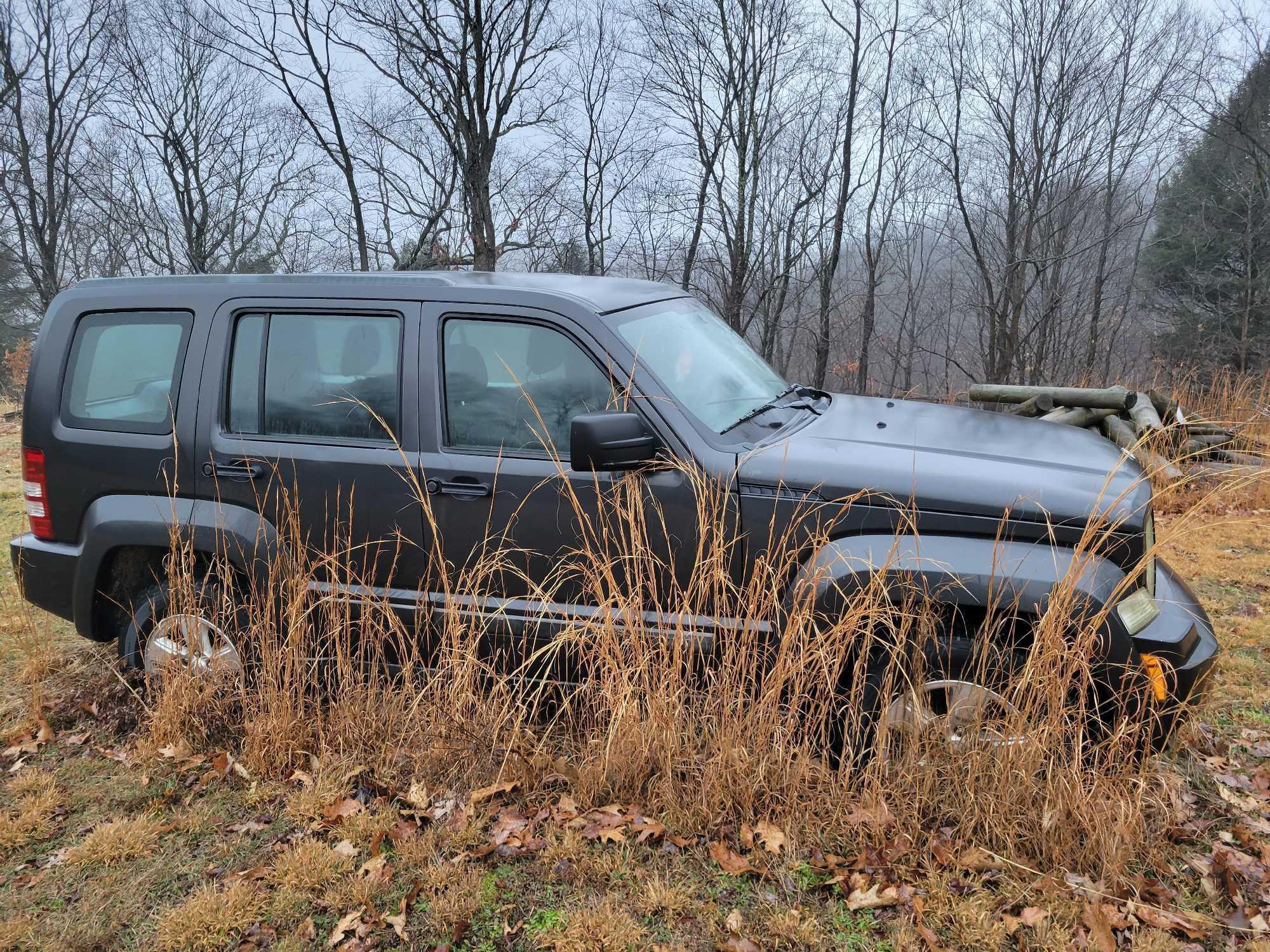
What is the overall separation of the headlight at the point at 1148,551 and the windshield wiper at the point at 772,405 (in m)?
1.41

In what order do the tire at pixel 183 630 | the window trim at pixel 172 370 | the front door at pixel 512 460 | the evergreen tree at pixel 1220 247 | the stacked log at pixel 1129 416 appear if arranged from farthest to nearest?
the evergreen tree at pixel 1220 247 → the stacked log at pixel 1129 416 → the window trim at pixel 172 370 → the tire at pixel 183 630 → the front door at pixel 512 460

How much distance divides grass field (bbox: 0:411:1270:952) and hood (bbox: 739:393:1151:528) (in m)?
0.49

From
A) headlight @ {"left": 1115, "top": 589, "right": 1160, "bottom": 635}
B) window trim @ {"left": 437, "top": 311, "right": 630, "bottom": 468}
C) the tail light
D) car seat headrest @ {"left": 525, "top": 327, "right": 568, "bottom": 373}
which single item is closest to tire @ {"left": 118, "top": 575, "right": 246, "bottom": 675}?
the tail light

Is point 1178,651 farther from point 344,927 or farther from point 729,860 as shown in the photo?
point 344,927

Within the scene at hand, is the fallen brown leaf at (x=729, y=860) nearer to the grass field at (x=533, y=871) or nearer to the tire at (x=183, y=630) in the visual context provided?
the grass field at (x=533, y=871)

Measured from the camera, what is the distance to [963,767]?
8.70 feet

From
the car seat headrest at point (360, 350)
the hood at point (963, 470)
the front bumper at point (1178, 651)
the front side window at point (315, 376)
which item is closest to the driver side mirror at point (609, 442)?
the hood at point (963, 470)

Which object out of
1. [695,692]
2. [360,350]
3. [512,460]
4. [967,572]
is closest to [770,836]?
[695,692]

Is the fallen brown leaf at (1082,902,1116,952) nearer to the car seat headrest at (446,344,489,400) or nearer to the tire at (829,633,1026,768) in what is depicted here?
the tire at (829,633,1026,768)

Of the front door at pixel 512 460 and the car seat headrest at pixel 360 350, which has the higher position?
the car seat headrest at pixel 360 350

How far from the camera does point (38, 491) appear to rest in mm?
3545

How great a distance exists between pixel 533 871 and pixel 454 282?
7.31ft

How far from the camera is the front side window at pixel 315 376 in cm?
324

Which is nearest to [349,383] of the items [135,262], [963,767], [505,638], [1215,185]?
[505,638]
